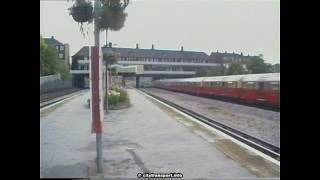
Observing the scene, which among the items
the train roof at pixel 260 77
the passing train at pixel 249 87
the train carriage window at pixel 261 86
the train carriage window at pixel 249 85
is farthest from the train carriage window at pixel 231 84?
the train carriage window at pixel 261 86

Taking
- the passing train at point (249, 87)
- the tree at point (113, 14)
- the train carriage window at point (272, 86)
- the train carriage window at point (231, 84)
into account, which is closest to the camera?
the tree at point (113, 14)

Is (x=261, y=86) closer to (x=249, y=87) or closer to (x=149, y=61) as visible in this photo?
(x=249, y=87)

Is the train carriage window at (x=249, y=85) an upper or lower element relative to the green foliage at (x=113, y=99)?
upper

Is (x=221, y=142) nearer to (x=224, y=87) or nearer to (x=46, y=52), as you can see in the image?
(x=46, y=52)

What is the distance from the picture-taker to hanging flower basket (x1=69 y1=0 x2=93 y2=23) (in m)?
6.97

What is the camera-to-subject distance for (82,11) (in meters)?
7.27

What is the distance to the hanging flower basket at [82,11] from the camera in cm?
697

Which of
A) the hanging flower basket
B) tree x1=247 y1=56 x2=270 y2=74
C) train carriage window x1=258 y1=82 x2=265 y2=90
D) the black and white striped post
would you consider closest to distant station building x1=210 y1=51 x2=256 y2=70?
tree x1=247 y1=56 x2=270 y2=74

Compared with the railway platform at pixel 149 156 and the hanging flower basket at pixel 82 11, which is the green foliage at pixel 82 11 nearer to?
the hanging flower basket at pixel 82 11

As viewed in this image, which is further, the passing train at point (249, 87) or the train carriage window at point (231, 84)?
the train carriage window at point (231, 84)

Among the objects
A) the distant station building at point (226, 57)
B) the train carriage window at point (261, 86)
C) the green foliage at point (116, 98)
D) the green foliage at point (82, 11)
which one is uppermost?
the green foliage at point (82, 11)

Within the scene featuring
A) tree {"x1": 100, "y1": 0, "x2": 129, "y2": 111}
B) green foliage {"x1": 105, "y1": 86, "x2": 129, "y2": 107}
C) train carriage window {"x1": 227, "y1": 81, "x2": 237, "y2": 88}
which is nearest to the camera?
tree {"x1": 100, "y1": 0, "x2": 129, "y2": 111}

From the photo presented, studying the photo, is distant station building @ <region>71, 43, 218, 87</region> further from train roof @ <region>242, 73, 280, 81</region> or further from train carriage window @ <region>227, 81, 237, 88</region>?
train carriage window @ <region>227, 81, 237, 88</region>

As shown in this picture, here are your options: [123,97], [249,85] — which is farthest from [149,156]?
[249,85]
